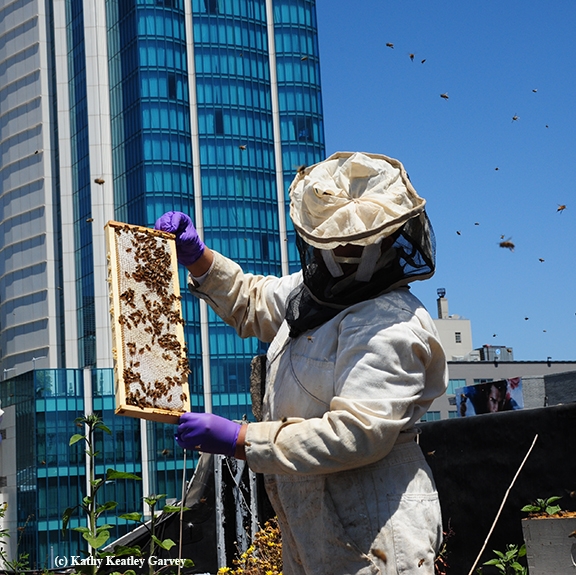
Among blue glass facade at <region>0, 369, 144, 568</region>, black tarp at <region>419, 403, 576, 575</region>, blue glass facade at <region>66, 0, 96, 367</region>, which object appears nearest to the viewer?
black tarp at <region>419, 403, 576, 575</region>

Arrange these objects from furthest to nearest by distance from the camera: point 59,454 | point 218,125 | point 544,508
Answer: point 218,125 < point 59,454 < point 544,508

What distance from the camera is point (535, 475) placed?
578 cm

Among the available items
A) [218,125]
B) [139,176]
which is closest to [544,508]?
[139,176]

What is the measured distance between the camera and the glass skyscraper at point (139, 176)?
5366 cm

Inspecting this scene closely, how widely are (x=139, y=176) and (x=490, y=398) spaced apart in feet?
88.7

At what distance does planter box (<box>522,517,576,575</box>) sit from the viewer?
15.1ft

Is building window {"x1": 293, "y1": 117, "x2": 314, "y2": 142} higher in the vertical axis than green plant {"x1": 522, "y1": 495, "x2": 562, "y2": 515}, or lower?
higher

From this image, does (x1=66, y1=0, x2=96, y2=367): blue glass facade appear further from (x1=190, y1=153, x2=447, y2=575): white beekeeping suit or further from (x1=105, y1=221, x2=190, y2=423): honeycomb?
(x1=190, y1=153, x2=447, y2=575): white beekeeping suit

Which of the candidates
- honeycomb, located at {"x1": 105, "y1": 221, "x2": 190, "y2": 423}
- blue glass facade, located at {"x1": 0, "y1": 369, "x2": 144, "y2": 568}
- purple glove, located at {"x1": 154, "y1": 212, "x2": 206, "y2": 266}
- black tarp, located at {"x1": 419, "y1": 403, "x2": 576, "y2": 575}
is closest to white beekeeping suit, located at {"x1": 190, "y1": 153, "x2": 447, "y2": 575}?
honeycomb, located at {"x1": 105, "y1": 221, "x2": 190, "y2": 423}

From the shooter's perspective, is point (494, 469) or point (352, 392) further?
point (494, 469)

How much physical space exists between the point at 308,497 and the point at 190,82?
2222 inches

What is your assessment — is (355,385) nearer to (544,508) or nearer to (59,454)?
(544,508)

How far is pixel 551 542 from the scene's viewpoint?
4.67 metres

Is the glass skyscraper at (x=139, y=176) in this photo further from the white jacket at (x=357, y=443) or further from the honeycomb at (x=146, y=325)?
the white jacket at (x=357, y=443)
